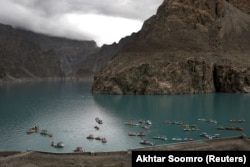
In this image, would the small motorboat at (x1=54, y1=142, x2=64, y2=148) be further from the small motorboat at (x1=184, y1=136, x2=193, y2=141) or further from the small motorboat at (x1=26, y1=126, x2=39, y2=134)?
the small motorboat at (x1=184, y1=136, x2=193, y2=141)

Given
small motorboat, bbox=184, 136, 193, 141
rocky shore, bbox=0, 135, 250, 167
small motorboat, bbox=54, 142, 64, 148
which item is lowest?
small motorboat, bbox=54, 142, 64, 148

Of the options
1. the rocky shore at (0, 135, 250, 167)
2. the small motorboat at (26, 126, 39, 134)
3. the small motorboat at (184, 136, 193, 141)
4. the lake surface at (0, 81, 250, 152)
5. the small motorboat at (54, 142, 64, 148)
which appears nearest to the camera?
the rocky shore at (0, 135, 250, 167)

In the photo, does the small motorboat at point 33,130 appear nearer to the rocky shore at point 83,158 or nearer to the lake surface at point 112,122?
the lake surface at point 112,122

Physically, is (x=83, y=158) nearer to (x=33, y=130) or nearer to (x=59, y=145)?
(x=59, y=145)

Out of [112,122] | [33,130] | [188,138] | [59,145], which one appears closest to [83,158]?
[59,145]

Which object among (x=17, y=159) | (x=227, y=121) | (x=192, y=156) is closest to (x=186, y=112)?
(x=227, y=121)

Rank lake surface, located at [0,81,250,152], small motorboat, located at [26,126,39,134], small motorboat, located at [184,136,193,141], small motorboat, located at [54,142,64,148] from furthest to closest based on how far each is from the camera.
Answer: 1. small motorboat, located at [26,126,39,134]
2. small motorboat, located at [184,136,193,141]
3. lake surface, located at [0,81,250,152]
4. small motorboat, located at [54,142,64,148]

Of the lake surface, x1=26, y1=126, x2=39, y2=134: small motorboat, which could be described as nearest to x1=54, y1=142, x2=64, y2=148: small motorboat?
the lake surface

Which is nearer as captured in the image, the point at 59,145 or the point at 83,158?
the point at 83,158

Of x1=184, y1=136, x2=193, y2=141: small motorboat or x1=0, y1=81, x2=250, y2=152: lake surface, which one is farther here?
x1=184, y1=136, x2=193, y2=141: small motorboat

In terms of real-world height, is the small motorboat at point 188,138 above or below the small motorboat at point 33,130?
above

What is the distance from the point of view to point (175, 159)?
3722 cm

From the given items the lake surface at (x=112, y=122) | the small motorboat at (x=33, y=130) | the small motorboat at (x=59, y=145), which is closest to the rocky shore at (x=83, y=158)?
the lake surface at (x=112, y=122)

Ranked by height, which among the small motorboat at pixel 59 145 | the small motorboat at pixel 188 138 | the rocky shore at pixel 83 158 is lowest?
the small motorboat at pixel 59 145
